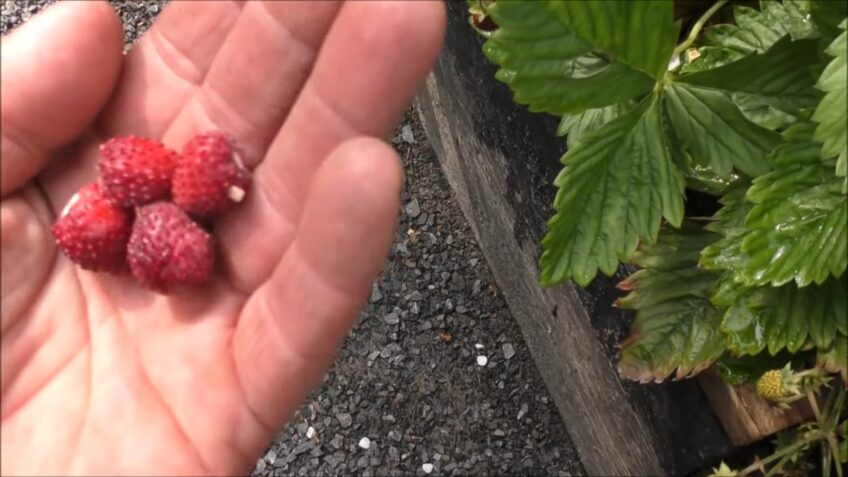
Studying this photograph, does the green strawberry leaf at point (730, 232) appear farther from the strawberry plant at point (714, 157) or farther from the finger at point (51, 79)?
the finger at point (51, 79)

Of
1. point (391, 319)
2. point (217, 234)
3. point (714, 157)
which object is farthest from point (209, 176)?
point (391, 319)

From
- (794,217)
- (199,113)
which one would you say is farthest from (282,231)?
(794,217)

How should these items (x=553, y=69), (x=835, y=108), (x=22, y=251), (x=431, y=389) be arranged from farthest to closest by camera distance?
(x=431, y=389) → (x=22, y=251) → (x=553, y=69) → (x=835, y=108)

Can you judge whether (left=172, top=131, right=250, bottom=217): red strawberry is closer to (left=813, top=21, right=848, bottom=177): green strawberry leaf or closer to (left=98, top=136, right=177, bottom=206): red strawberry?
(left=98, top=136, right=177, bottom=206): red strawberry

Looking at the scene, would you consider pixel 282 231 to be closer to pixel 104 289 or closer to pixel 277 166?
pixel 277 166

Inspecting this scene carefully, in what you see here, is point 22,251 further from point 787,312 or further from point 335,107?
point 787,312

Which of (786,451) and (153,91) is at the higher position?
(153,91)

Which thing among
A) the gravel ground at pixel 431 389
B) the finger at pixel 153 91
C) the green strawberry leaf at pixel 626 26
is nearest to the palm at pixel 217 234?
the finger at pixel 153 91
